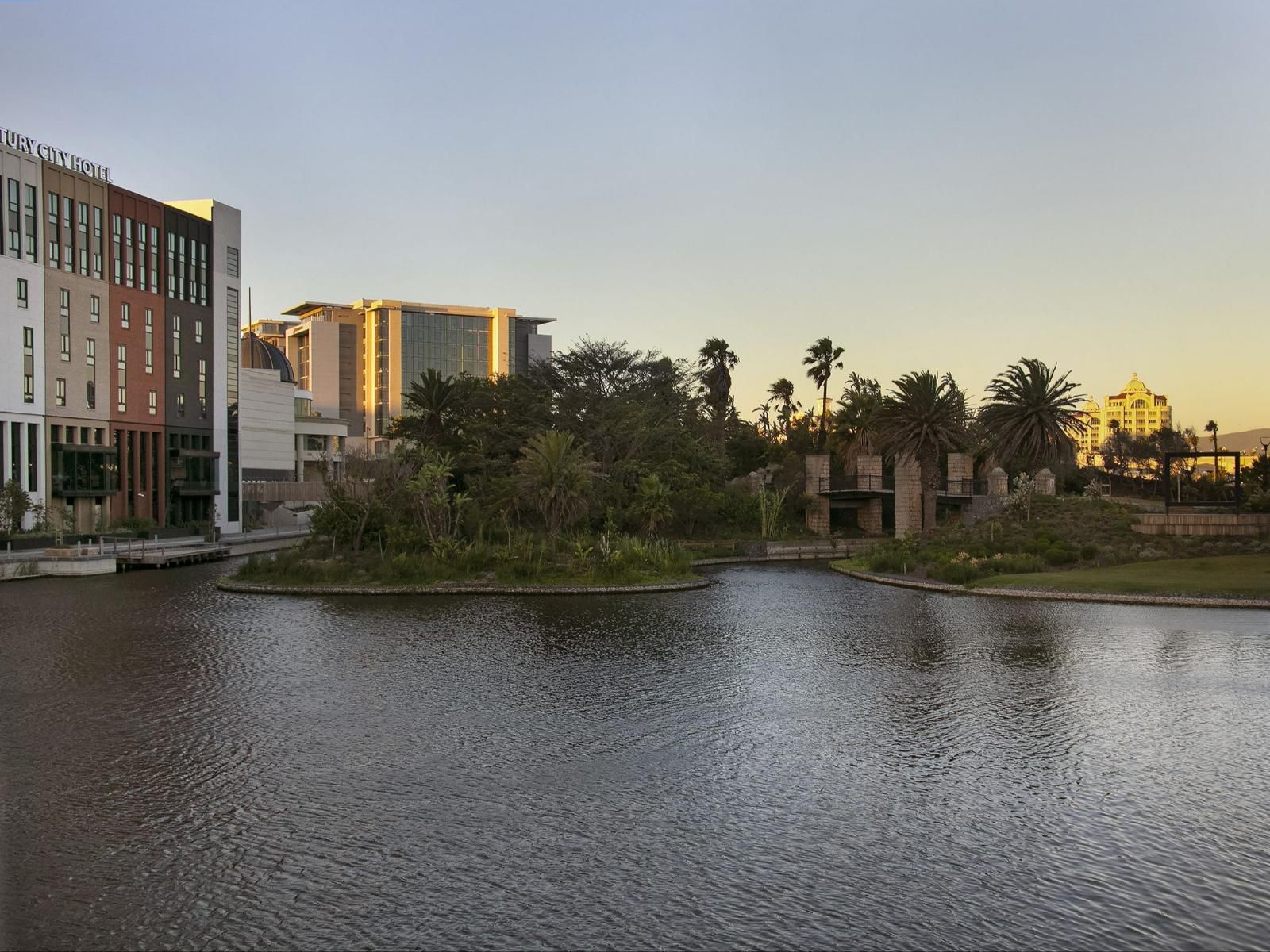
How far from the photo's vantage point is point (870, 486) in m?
49.9

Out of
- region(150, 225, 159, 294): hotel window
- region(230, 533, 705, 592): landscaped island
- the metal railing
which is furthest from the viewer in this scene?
region(150, 225, 159, 294): hotel window

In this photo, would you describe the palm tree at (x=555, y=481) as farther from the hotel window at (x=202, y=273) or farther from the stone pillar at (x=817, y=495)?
the hotel window at (x=202, y=273)

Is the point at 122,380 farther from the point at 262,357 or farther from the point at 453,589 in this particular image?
the point at 453,589

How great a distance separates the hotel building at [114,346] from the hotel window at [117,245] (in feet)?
0.22

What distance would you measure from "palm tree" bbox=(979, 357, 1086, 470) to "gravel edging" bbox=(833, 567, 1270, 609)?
641 inches

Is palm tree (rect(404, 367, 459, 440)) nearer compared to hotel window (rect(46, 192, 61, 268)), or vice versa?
hotel window (rect(46, 192, 61, 268))

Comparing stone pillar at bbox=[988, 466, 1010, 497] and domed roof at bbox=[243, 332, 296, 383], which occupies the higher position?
domed roof at bbox=[243, 332, 296, 383]

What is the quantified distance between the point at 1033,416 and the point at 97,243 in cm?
5023

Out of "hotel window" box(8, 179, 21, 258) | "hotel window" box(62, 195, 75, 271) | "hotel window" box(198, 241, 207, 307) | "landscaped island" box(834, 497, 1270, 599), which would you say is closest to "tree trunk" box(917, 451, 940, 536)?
"landscaped island" box(834, 497, 1270, 599)

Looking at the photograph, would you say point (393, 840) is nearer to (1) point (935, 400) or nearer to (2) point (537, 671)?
(2) point (537, 671)

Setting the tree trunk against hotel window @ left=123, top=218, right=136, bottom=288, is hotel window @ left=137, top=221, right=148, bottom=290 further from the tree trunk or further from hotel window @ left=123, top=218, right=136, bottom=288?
the tree trunk

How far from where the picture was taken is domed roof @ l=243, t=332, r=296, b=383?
3349 inches

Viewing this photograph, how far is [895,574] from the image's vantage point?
3375 centimetres

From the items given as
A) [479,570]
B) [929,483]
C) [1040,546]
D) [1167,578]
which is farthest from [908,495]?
[479,570]
